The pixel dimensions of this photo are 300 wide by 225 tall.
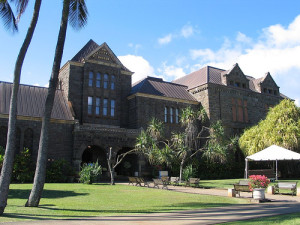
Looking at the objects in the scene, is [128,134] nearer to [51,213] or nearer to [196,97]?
[196,97]

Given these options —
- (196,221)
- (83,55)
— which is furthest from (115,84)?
(196,221)

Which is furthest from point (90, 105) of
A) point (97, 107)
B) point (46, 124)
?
point (46, 124)

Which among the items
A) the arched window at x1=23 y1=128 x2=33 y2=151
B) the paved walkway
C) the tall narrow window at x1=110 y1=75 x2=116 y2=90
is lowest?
the paved walkway

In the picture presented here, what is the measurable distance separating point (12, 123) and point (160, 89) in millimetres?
26714

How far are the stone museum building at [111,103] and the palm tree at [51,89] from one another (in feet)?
51.1

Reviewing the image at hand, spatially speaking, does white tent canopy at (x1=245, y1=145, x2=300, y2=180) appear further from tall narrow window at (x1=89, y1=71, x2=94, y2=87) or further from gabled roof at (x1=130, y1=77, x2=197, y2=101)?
tall narrow window at (x1=89, y1=71, x2=94, y2=87)

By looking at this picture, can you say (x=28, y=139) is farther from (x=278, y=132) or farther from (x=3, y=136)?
(x=278, y=132)

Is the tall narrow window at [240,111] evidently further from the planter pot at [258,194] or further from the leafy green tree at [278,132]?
the planter pot at [258,194]

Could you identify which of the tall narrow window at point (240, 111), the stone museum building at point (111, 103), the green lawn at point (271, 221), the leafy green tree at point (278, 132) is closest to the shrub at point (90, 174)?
the stone museum building at point (111, 103)

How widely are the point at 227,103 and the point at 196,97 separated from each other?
383 cm

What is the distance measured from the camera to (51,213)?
10844 millimetres

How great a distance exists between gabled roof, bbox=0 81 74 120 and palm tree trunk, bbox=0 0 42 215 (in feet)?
52.8

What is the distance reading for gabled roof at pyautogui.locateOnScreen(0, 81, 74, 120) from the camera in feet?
92.8

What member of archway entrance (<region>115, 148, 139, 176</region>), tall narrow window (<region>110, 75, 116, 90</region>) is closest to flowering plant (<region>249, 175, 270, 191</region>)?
archway entrance (<region>115, 148, 139, 176</region>)
